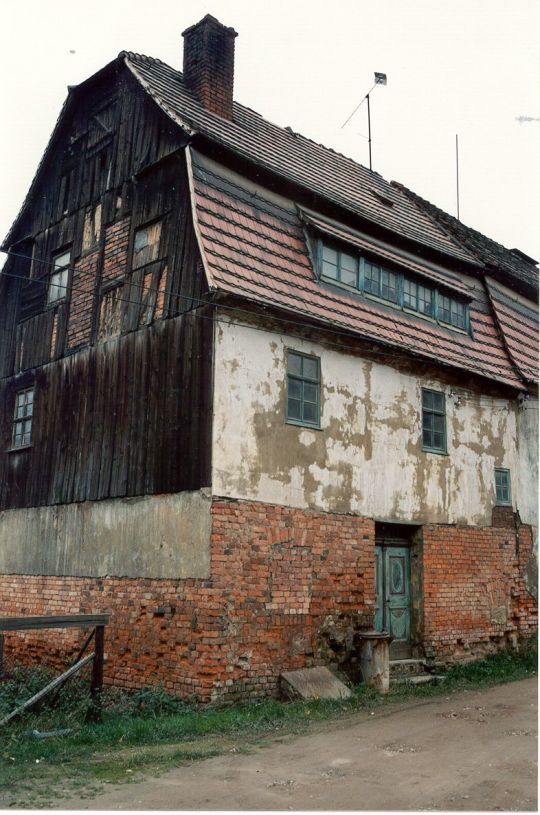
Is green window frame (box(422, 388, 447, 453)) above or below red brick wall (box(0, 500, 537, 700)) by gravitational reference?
above

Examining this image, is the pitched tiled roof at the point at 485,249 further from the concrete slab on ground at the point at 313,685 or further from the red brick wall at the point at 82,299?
the concrete slab on ground at the point at 313,685

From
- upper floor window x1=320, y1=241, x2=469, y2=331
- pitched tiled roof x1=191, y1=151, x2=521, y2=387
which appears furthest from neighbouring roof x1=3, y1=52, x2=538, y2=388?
upper floor window x1=320, y1=241, x2=469, y2=331

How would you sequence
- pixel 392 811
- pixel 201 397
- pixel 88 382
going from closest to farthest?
pixel 392 811, pixel 201 397, pixel 88 382

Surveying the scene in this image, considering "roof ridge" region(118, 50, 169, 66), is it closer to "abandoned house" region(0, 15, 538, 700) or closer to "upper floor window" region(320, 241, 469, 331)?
"abandoned house" region(0, 15, 538, 700)

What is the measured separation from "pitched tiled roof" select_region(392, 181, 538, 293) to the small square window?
4.61 m

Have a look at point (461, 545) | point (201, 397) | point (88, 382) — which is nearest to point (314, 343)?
point (201, 397)

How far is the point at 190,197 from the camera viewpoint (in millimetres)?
12289

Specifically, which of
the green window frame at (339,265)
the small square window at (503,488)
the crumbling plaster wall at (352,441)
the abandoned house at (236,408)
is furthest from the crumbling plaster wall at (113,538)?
the small square window at (503,488)

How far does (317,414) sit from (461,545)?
4.42 m

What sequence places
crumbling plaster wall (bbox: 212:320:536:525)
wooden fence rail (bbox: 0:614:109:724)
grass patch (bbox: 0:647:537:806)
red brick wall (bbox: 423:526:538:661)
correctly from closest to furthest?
grass patch (bbox: 0:647:537:806) → wooden fence rail (bbox: 0:614:109:724) → crumbling plaster wall (bbox: 212:320:536:525) → red brick wall (bbox: 423:526:538:661)

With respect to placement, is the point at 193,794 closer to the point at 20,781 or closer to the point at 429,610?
the point at 20,781

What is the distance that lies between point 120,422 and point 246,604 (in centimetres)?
374

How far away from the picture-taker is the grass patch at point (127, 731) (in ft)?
25.1

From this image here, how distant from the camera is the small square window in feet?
53.0
